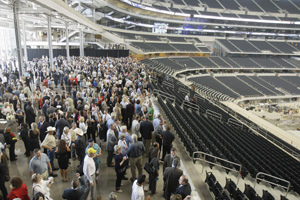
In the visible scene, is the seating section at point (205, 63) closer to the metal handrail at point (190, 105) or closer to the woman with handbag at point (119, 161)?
the metal handrail at point (190, 105)

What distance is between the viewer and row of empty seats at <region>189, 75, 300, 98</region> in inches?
1497

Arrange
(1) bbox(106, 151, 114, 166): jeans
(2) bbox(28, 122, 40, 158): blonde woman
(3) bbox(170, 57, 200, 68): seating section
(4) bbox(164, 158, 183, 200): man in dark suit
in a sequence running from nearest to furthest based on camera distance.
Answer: (4) bbox(164, 158, 183, 200): man in dark suit
(2) bbox(28, 122, 40, 158): blonde woman
(1) bbox(106, 151, 114, 166): jeans
(3) bbox(170, 57, 200, 68): seating section

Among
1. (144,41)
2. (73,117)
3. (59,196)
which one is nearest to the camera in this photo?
(59,196)

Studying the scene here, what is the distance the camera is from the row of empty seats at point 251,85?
125ft

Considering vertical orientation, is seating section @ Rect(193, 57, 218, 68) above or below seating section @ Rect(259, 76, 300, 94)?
above

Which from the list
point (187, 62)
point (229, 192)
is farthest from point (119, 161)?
point (187, 62)

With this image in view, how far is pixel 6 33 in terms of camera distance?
104ft

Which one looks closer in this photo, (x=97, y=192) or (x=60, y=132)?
(x=97, y=192)

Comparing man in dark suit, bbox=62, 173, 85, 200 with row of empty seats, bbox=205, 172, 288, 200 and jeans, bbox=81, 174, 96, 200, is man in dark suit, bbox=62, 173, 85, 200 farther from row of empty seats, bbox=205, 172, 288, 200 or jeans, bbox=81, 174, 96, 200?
row of empty seats, bbox=205, 172, 288, 200

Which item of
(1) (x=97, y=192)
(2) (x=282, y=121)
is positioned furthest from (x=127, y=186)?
(2) (x=282, y=121)

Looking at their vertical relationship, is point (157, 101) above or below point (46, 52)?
below

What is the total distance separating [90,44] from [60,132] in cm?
3644

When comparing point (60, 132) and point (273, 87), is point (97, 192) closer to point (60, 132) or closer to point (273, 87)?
point (60, 132)

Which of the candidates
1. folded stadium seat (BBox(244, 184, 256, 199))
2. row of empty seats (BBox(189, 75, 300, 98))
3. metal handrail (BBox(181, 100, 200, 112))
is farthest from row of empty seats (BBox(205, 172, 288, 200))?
row of empty seats (BBox(189, 75, 300, 98))
